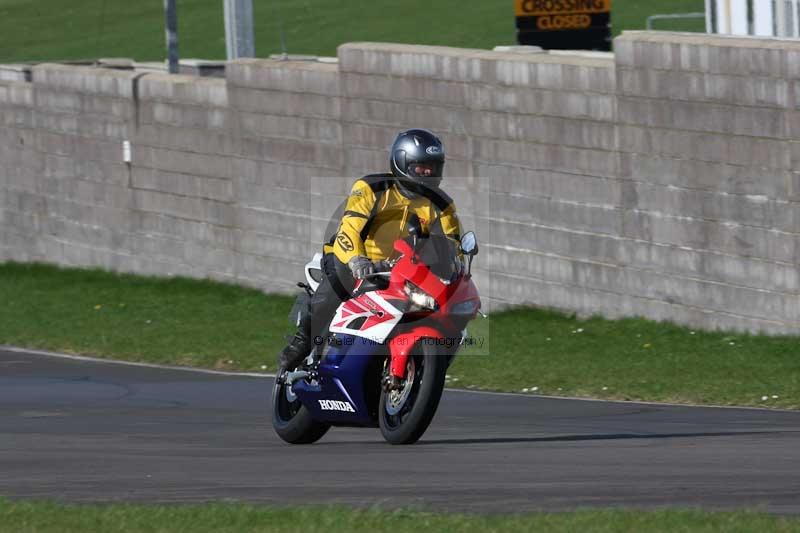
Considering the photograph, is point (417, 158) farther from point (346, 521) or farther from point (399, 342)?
point (346, 521)

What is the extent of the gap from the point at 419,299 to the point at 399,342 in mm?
283

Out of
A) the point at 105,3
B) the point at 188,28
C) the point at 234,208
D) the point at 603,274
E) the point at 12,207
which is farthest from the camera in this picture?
the point at 105,3

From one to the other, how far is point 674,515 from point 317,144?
16388mm

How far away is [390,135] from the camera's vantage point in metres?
22.7

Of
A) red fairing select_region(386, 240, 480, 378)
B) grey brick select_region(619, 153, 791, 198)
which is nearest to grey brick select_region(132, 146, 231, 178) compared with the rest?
grey brick select_region(619, 153, 791, 198)

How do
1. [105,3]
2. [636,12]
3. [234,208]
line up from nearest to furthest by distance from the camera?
[234,208] < [636,12] < [105,3]

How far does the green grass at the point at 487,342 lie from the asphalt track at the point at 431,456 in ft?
3.32

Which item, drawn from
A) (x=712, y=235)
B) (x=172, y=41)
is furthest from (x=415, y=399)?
(x=172, y=41)

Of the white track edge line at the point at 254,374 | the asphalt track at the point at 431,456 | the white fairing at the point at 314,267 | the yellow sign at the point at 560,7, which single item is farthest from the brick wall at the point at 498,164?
the white fairing at the point at 314,267

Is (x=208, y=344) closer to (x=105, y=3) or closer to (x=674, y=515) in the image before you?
(x=674, y=515)

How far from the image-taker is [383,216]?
1150cm

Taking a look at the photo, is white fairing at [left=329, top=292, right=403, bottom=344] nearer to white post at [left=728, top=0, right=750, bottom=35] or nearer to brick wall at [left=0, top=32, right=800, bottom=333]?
brick wall at [left=0, top=32, right=800, bottom=333]

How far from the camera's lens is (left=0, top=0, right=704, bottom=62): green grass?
52.4m

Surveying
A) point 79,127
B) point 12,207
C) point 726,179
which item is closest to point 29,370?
point 726,179
